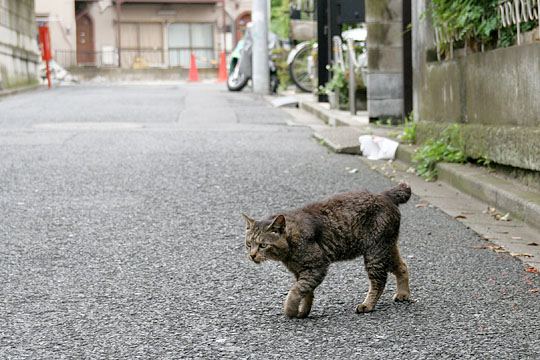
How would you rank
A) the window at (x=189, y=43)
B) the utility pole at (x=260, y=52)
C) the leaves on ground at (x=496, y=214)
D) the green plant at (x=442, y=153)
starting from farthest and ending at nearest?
the window at (x=189, y=43), the utility pole at (x=260, y=52), the green plant at (x=442, y=153), the leaves on ground at (x=496, y=214)

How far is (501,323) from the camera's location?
397cm

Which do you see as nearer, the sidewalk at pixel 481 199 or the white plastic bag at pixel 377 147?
the sidewalk at pixel 481 199

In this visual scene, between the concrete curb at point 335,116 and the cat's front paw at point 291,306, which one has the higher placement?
the concrete curb at point 335,116

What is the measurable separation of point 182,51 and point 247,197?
128ft

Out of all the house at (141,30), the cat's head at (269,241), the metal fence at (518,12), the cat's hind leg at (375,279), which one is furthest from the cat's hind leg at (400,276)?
the house at (141,30)

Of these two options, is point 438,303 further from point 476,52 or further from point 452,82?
point 452,82

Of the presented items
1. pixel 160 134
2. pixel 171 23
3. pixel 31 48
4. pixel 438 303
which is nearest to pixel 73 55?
pixel 171 23

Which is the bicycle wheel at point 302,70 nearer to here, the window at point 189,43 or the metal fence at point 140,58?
the metal fence at point 140,58

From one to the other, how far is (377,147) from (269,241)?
614 centimetres

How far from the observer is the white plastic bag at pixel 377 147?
9.85 m

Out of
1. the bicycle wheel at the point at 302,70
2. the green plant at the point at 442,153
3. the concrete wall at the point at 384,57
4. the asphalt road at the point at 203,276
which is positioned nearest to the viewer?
the asphalt road at the point at 203,276

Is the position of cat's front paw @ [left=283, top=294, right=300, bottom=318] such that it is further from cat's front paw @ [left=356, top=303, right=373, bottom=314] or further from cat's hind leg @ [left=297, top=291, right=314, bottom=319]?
cat's front paw @ [left=356, top=303, right=373, bottom=314]

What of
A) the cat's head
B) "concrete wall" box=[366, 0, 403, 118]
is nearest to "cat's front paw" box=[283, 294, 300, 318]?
the cat's head

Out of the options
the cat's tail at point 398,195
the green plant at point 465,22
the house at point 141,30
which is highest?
the house at point 141,30
